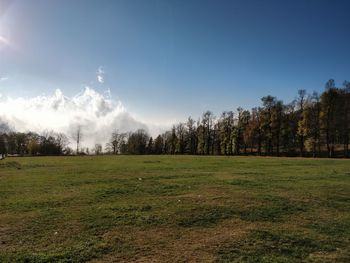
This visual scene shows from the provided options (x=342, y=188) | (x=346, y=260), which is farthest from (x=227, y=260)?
(x=342, y=188)

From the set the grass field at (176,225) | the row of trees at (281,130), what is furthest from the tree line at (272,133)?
the grass field at (176,225)

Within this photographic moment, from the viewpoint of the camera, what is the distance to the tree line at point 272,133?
67188 millimetres

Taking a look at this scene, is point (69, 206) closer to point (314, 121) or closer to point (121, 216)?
point (121, 216)

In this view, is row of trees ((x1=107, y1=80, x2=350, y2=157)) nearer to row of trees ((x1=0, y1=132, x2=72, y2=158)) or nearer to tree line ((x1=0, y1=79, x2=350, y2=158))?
tree line ((x1=0, y1=79, x2=350, y2=158))

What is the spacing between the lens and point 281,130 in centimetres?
8044

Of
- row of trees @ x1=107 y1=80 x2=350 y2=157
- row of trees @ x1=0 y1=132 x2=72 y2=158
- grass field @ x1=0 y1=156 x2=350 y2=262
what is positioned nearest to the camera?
grass field @ x1=0 y1=156 x2=350 y2=262

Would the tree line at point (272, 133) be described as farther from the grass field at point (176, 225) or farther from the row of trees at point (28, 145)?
the grass field at point (176, 225)

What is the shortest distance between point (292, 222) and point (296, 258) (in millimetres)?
3379

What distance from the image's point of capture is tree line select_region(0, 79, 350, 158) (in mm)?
67188

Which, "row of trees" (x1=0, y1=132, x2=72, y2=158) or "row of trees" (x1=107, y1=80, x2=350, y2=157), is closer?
"row of trees" (x1=107, y1=80, x2=350, y2=157)

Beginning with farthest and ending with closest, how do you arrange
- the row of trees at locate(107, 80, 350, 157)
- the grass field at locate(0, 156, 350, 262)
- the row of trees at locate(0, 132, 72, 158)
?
the row of trees at locate(0, 132, 72, 158) < the row of trees at locate(107, 80, 350, 157) < the grass field at locate(0, 156, 350, 262)

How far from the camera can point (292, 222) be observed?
1106 cm

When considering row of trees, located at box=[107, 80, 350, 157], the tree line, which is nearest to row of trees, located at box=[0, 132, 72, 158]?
the tree line

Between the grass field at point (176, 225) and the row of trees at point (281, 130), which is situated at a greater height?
the row of trees at point (281, 130)
